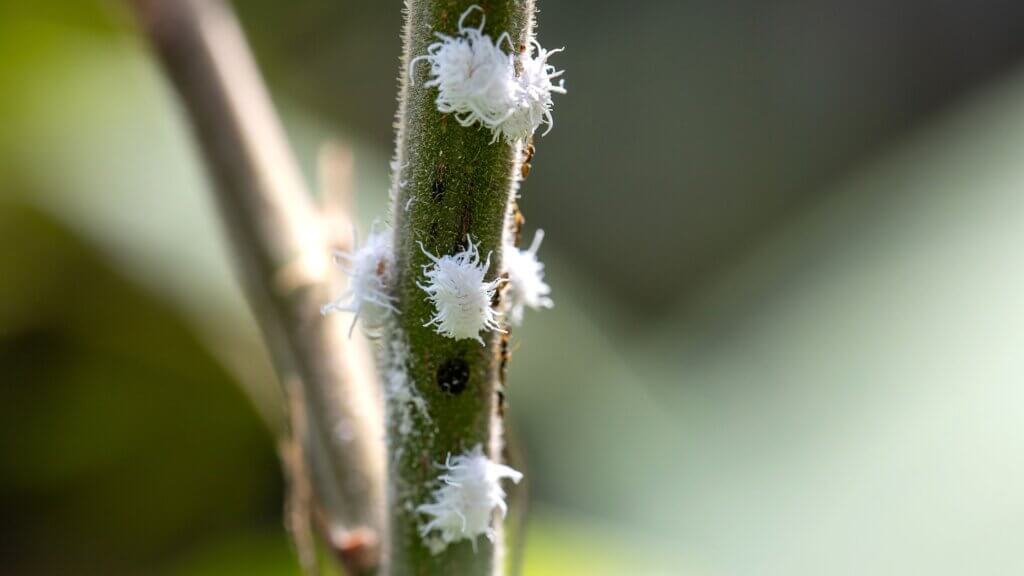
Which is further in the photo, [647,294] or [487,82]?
[647,294]

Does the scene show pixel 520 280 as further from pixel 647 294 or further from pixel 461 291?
pixel 647 294

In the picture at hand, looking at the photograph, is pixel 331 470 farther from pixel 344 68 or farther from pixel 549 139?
pixel 344 68

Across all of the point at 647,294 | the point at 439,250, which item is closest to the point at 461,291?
the point at 439,250

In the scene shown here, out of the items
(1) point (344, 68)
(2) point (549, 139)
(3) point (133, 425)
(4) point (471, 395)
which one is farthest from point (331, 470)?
(1) point (344, 68)

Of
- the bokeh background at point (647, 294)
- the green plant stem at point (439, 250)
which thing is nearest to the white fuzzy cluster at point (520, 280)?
the green plant stem at point (439, 250)

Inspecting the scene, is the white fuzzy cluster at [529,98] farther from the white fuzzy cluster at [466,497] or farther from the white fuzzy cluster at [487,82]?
the white fuzzy cluster at [466,497]

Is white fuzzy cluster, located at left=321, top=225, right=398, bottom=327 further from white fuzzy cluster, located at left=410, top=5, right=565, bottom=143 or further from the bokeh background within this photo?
the bokeh background
